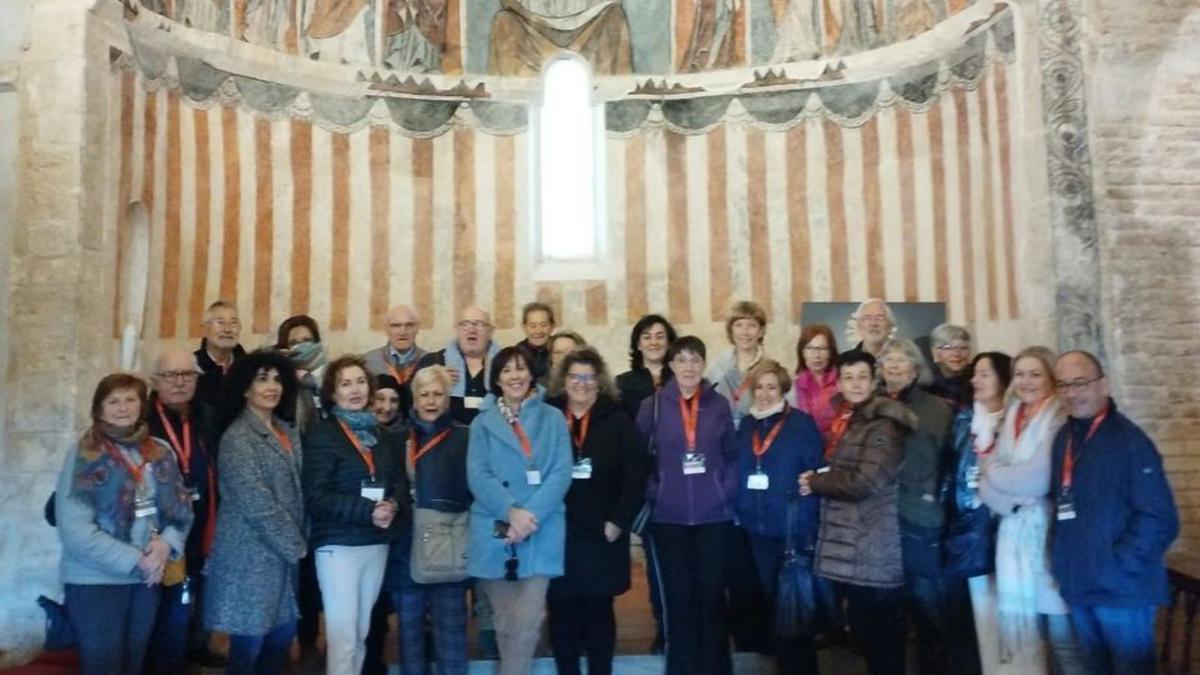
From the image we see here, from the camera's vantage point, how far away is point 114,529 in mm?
4281

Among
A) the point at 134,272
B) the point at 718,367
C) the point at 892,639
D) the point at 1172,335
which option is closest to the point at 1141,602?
the point at 892,639

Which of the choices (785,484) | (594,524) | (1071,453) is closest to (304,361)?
(594,524)

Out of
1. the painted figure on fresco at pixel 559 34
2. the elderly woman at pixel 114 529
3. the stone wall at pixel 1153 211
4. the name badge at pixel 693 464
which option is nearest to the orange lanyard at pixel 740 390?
the name badge at pixel 693 464

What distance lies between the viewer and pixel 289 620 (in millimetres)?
4551

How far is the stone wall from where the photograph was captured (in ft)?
21.4

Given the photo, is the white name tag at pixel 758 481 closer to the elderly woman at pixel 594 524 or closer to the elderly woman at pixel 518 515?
the elderly woman at pixel 594 524

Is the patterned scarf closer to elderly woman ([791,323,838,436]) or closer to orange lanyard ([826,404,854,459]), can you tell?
orange lanyard ([826,404,854,459])

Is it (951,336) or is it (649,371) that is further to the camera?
(649,371)

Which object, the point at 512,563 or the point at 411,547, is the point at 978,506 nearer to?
the point at 512,563

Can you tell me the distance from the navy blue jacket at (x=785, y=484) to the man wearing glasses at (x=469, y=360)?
68.8 inches

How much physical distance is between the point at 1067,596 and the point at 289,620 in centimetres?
337

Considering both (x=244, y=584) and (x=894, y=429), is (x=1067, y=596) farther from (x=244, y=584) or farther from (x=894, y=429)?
(x=244, y=584)

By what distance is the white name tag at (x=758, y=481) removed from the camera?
192 inches

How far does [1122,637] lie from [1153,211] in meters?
3.60
